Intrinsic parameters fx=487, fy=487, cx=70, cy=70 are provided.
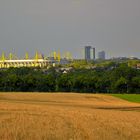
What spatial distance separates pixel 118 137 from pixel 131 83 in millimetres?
101303

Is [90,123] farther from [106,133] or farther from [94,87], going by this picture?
[94,87]

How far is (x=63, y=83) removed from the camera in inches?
5167

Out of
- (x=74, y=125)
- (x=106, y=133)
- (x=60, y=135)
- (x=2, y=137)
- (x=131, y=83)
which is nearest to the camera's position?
(x=2, y=137)

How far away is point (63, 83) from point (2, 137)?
359 feet

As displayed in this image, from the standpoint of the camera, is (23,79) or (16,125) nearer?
(16,125)

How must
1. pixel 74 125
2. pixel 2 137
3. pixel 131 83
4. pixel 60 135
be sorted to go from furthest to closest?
pixel 131 83 → pixel 74 125 → pixel 60 135 → pixel 2 137

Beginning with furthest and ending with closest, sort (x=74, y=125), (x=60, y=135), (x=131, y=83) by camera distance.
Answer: (x=131, y=83)
(x=74, y=125)
(x=60, y=135)

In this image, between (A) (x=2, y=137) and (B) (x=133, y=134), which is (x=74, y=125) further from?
(A) (x=2, y=137)

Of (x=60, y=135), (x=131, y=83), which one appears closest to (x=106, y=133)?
(x=60, y=135)

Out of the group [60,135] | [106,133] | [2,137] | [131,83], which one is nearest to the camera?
[2,137]

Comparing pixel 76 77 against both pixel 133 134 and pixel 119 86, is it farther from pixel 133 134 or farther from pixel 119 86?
pixel 133 134

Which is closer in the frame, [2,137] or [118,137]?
[2,137]

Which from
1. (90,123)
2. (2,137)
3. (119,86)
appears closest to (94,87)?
(119,86)

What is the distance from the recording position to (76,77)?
434 ft
